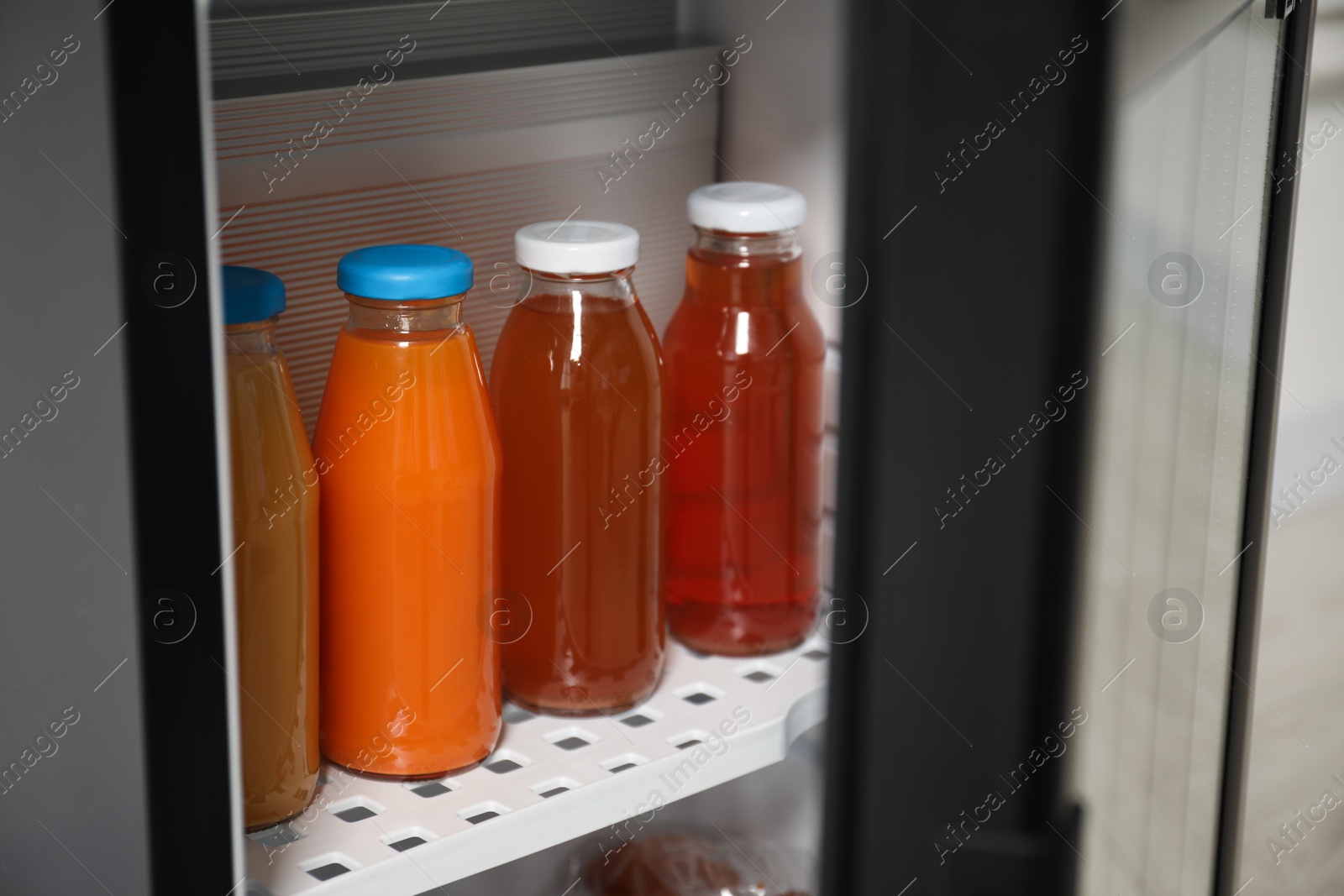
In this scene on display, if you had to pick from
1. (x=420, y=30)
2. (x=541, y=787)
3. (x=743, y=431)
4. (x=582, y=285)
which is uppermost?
(x=420, y=30)

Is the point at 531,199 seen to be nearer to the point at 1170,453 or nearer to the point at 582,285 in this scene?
the point at 582,285

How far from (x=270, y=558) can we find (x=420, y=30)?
34 centimetres

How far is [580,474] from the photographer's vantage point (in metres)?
0.71

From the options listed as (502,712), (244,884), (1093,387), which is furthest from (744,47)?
(244,884)

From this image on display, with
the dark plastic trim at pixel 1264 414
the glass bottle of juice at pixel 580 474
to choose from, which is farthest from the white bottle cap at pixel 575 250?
the dark plastic trim at pixel 1264 414

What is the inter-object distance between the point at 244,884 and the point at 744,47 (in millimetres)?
613

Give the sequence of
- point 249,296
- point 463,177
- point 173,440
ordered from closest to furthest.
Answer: point 173,440
point 249,296
point 463,177

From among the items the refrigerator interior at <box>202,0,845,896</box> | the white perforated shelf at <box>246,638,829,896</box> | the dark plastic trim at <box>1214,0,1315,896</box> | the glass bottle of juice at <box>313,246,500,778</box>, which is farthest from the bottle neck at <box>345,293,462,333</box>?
the dark plastic trim at <box>1214,0,1315,896</box>

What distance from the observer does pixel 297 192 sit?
721 mm

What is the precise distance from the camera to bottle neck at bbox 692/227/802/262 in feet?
2.51

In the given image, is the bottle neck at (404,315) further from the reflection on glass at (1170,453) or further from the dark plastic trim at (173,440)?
the reflection on glass at (1170,453)

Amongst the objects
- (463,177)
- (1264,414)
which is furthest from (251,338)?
(1264,414)

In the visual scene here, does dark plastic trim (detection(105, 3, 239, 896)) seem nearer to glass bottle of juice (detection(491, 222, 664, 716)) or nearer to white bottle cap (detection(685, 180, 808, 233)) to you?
glass bottle of juice (detection(491, 222, 664, 716))

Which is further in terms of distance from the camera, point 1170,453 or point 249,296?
point 1170,453
